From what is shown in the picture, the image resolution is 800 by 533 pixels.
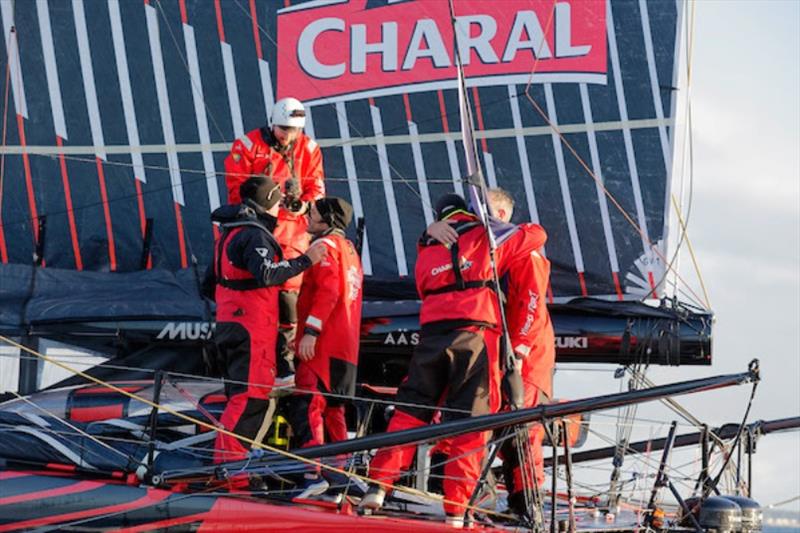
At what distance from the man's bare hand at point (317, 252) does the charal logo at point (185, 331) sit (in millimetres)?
1604

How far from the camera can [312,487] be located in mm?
6359

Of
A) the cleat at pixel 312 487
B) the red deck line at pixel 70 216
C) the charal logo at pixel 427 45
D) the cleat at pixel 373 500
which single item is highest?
the charal logo at pixel 427 45

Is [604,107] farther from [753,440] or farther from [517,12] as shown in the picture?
[753,440]

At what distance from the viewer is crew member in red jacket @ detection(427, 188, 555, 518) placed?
6460 millimetres

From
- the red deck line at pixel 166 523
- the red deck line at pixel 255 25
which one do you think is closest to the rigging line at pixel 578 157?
the red deck line at pixel 255 25

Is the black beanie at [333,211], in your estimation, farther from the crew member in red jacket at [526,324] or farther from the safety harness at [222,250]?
the crew member in red jacket at [526,324]

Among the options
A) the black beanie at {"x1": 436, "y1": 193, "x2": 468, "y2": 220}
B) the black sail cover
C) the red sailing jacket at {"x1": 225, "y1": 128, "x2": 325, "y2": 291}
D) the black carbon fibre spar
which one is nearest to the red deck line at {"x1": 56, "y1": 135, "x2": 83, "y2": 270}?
the black sail cover

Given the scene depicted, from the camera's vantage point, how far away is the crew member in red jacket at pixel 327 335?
663 cm

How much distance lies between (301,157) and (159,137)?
64.4 inches

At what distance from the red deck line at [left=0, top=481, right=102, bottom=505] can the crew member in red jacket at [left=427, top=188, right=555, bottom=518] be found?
1.66 meters

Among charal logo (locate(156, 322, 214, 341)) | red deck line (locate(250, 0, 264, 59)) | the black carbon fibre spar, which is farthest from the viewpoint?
red deck line (locate(250, 0, 264, 59))

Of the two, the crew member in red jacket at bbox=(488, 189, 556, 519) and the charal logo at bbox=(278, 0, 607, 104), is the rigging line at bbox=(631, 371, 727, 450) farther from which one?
the charal logo at bbox=(278, 0, 607, 104)

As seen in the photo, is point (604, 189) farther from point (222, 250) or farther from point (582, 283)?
point (222, 250)

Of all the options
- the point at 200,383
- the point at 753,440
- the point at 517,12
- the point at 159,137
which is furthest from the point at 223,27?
the point at 753,440
